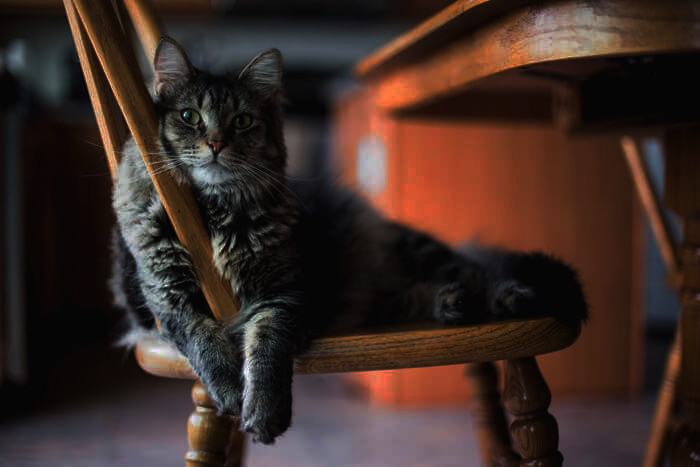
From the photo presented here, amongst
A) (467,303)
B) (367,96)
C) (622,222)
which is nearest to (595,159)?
(622,222)

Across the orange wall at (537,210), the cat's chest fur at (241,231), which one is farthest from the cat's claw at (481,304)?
the orange wall at (537,210)

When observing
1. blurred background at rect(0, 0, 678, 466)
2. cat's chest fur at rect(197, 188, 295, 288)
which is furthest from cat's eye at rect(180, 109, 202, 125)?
blurred background at rect(0, 0, 678, 466)

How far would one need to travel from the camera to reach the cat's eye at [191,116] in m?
0.80

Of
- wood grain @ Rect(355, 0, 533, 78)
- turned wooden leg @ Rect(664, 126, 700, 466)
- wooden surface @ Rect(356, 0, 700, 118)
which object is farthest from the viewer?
turned wooden leg @ Rect(664, 126, 700, 466)

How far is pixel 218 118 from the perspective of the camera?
0.80 meters

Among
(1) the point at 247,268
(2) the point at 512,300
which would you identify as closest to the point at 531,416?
(2) the point at 512,300

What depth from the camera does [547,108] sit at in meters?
1.54

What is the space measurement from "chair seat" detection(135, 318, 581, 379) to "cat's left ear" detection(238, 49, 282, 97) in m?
0.38

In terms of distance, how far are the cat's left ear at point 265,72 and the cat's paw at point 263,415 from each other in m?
0.44

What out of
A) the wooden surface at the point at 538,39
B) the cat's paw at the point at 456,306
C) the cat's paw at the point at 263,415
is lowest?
the cat's paw at the point at 263,415

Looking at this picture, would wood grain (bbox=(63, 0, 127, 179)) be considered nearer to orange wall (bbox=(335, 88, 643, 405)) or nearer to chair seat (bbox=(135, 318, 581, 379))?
chair seat (bbox=(135, 318, 581, 379))

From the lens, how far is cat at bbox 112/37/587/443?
2.39ft

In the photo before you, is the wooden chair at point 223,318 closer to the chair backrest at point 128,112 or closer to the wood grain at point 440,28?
the chair backrest at point 128,112

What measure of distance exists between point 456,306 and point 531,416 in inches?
7.3
